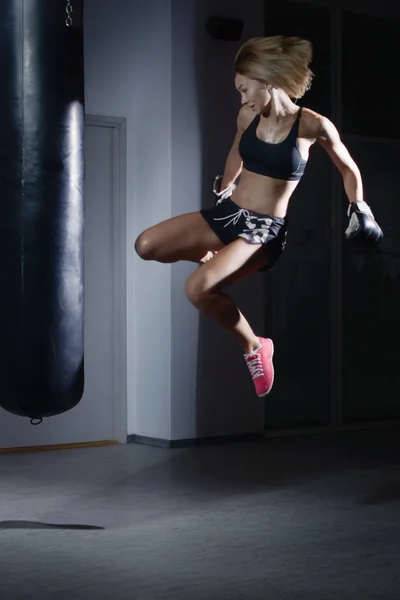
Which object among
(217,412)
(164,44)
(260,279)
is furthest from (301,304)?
(164,44)

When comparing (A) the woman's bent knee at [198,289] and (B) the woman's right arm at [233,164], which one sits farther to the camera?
(B) the woman's right arm at [233,164]

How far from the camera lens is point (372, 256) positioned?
7820 millimetres

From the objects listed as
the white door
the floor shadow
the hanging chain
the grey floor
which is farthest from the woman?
the white door

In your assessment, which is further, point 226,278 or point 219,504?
point 219,504

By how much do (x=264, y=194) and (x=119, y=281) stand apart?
3558 mm

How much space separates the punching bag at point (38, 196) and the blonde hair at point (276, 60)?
2.46ft

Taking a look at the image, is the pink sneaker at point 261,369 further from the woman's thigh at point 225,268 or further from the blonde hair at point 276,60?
the blonde hair at point 276,60

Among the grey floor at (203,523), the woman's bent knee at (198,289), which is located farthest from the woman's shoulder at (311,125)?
the grey floor at (203,523)

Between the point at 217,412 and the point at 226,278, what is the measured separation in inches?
144

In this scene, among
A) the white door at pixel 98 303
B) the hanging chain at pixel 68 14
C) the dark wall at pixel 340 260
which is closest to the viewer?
the hanging chain at pixel 68 14

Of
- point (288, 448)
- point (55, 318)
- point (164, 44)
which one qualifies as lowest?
point (288, 448)

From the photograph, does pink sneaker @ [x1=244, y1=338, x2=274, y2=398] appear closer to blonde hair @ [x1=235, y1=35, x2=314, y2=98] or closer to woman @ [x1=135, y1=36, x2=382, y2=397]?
woman @ [x1=135, y1=36, x2=382, y2=397]

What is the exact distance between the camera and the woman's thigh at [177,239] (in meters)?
3.44

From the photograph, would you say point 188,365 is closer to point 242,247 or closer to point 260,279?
point 260,279
